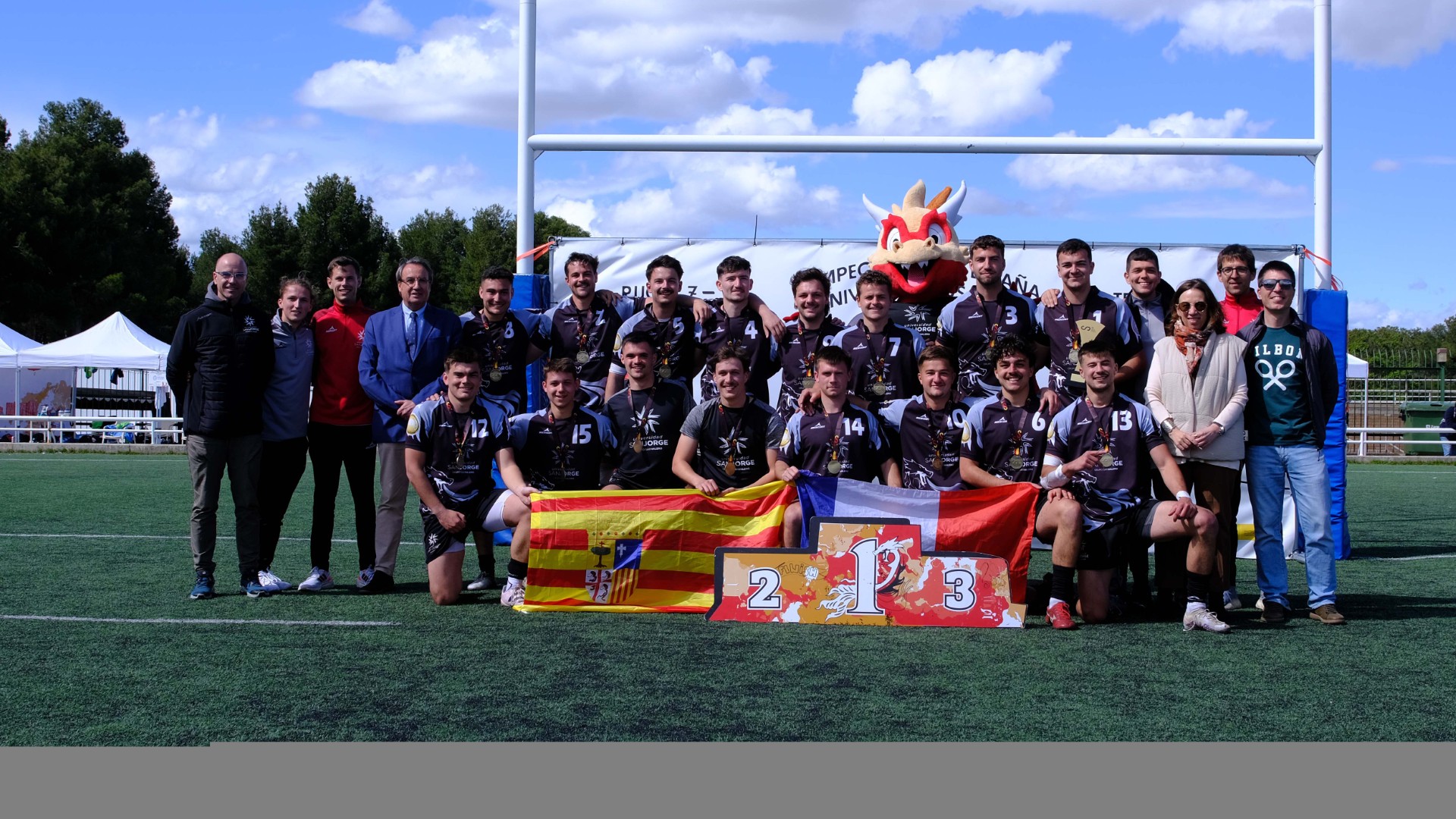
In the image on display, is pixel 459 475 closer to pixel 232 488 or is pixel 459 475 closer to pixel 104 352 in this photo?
pixel 232 488

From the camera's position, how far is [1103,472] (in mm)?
5703

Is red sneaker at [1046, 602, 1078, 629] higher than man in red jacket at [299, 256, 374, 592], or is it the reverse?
man in red jacket at [299, 256, 374, 592]

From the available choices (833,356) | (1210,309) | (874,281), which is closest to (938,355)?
(833,356)

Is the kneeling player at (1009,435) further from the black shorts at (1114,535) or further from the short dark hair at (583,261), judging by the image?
the short dark hair at (583,261)

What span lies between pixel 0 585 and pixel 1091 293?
5.98 meters

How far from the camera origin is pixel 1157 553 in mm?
5934

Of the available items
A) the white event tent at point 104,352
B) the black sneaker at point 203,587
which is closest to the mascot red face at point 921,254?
the black sneaker at point 203,587

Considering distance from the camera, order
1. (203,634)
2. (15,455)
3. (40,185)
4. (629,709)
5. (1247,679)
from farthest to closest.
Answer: (40,185) → (15,455) → (203,634) → (1247,679) → (629,709)

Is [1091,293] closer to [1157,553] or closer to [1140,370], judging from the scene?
[1140,370]

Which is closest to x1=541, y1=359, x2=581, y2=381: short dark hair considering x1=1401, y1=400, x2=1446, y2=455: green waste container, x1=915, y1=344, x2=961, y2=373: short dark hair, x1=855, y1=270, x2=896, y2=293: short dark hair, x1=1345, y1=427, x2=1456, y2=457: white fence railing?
x1=855, y1=270, x2=896, y2=293: short dark hair

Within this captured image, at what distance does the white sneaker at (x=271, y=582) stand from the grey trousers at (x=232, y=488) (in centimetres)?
5

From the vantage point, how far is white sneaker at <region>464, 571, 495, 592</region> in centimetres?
676

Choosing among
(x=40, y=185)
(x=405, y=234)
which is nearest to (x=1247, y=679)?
(x=40, y=185)

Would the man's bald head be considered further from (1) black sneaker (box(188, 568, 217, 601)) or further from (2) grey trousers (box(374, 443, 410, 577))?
(1) black sneaker (box(188, 568, 217, 601))
